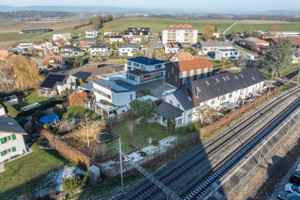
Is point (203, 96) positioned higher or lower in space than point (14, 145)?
higher

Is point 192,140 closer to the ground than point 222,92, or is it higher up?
closer to the ground

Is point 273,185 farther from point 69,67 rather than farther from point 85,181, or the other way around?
point 69,67

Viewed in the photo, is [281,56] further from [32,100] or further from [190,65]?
[32,100]

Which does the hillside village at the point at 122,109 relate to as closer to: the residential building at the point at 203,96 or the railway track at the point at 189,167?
the residential building at the point at 203,96

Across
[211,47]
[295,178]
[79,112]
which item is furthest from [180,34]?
[295,178]

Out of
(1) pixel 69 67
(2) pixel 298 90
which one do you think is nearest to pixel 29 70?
(1) pixel 69 67

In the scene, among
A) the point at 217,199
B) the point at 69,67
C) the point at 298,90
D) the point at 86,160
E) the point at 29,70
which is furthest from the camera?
A: the point at 69,67

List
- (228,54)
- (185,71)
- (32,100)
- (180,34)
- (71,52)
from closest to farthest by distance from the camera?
(32,100) → (185,71) → (228,54) → (71,52) → (180,34)
